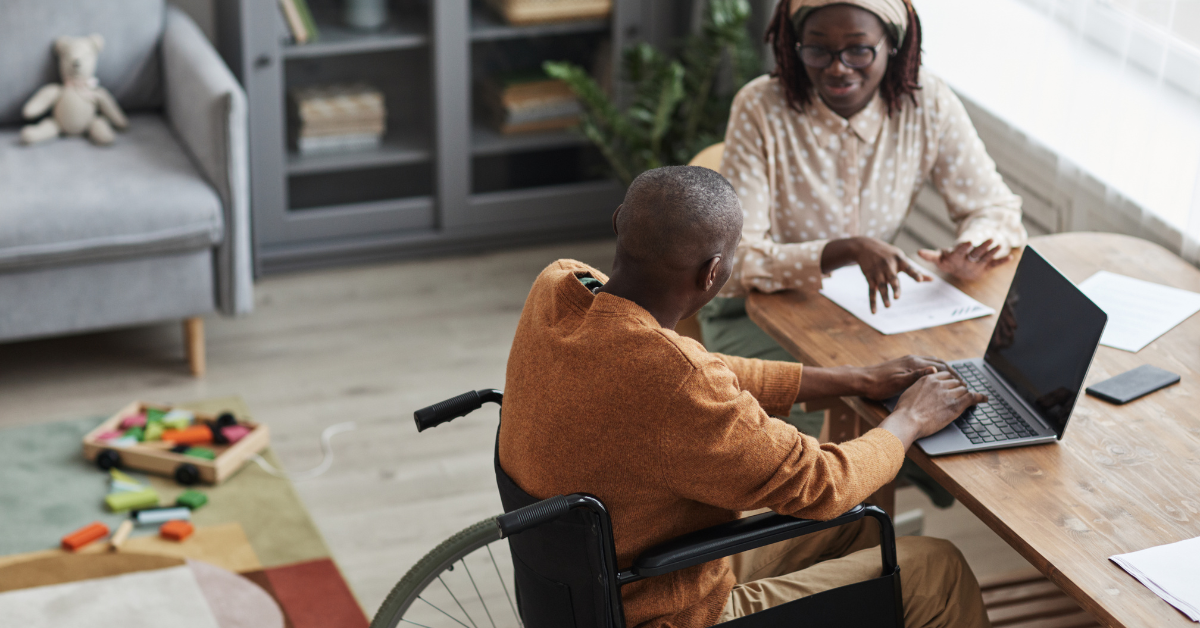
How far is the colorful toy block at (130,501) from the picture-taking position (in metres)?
2.54

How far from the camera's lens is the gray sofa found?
9.36ft

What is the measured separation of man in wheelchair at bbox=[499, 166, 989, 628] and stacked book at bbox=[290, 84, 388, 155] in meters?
2.32

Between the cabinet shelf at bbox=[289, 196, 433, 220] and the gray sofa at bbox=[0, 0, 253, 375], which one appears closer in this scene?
the gray sofa at bbox=[0, 0, 253, 375]

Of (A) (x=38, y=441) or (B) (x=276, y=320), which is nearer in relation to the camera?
(A) (x=38, y=441)

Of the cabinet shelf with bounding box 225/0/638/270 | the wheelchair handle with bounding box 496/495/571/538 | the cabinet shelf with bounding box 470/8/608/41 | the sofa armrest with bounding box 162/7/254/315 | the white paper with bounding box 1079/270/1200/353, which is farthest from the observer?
the cabinet shelf with bounding box 470/8/608/41

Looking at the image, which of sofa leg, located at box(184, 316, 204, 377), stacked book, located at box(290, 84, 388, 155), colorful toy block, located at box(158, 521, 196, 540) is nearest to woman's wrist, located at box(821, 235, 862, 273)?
colorful toy block, located at box(158, 521, 196, 540)

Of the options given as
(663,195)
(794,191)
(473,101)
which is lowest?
(473,101)

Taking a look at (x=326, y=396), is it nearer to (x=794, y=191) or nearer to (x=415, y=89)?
(x=415, y=89)

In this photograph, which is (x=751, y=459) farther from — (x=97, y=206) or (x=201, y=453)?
(x=97, y=206)

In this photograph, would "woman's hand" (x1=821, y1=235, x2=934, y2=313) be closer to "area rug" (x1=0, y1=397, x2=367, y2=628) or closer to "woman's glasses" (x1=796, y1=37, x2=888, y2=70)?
"woman's glasses" (x1=796, y1=37, x2=888, y2=70)

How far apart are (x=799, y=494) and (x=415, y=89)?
2.65m

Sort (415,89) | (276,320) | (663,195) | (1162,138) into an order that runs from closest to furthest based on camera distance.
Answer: (663,195) → (1162,138) → (276,320) → (415,89)

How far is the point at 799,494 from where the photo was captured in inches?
54.5

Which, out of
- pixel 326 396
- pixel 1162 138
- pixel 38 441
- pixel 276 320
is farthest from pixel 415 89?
pixel 1162 138
